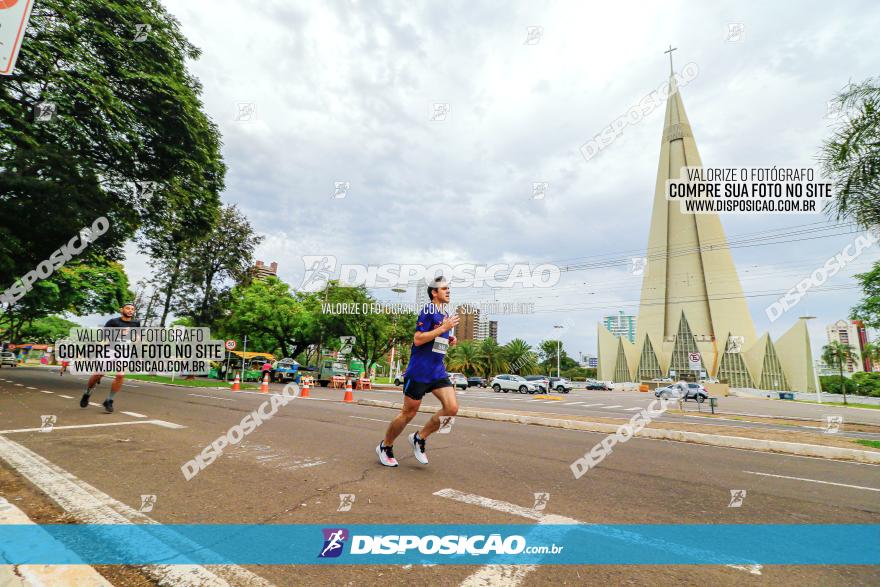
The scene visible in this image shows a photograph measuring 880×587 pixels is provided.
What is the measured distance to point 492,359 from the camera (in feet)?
242

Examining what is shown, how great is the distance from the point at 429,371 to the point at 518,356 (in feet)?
243

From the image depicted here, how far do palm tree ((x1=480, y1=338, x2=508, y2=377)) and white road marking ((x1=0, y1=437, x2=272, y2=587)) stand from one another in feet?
230

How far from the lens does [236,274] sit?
1259 inches

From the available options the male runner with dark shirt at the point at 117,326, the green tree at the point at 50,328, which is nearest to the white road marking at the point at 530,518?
the male runner with dark shirt at the point at 117,326

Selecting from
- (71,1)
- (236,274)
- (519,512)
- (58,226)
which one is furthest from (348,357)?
(519,512)

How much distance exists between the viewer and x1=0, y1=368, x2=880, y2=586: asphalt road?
2.22 m

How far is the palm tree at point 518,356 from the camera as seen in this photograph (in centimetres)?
7606

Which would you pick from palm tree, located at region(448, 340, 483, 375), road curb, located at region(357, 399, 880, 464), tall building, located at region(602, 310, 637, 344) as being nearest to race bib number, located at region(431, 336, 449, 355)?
road curb, located at region(357, 399, 880, 464)

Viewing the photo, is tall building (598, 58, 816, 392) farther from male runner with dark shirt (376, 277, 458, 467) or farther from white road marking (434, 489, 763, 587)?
white road marking (434, 489, 763, 587)

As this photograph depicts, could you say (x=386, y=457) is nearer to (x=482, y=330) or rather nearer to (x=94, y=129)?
(x=94, y=129)

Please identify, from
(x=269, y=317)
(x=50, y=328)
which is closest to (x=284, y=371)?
(x=269, y=317)

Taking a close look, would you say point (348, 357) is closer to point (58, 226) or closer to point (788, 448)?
point (58, 226)

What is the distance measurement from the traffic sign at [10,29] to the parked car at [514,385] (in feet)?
126

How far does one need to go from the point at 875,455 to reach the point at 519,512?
24.1 ft
